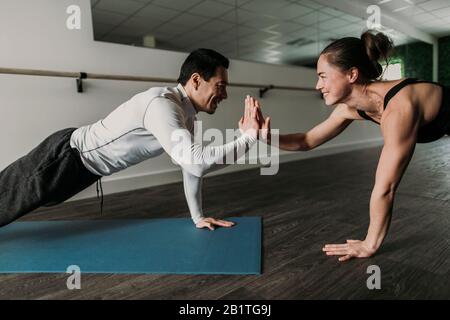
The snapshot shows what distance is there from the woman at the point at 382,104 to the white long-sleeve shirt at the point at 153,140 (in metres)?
0.43

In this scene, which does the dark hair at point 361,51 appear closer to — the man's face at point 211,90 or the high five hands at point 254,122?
the high five hands at point 254,122

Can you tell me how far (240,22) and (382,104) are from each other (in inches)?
131

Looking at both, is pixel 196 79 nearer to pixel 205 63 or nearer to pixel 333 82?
pixel 205 63

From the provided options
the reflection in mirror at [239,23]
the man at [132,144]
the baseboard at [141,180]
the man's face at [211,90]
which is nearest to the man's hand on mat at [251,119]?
the man at [132,144]

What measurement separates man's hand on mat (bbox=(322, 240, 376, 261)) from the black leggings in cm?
119

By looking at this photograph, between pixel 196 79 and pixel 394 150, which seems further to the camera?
pixel 196 79

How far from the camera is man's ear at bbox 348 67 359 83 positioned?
1120 mm

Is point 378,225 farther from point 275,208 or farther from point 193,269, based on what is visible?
point 275,208

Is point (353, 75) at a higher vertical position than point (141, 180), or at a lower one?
higher

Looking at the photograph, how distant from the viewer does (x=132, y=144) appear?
137 cm

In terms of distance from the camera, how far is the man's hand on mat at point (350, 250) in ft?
3.81

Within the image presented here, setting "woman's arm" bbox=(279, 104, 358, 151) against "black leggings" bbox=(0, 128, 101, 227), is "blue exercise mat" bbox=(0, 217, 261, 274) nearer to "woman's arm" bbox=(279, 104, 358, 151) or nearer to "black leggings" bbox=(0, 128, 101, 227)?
"black leggings" bbox=(0, 128, 101, 227)

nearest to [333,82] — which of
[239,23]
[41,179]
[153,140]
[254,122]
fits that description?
[254,122]
